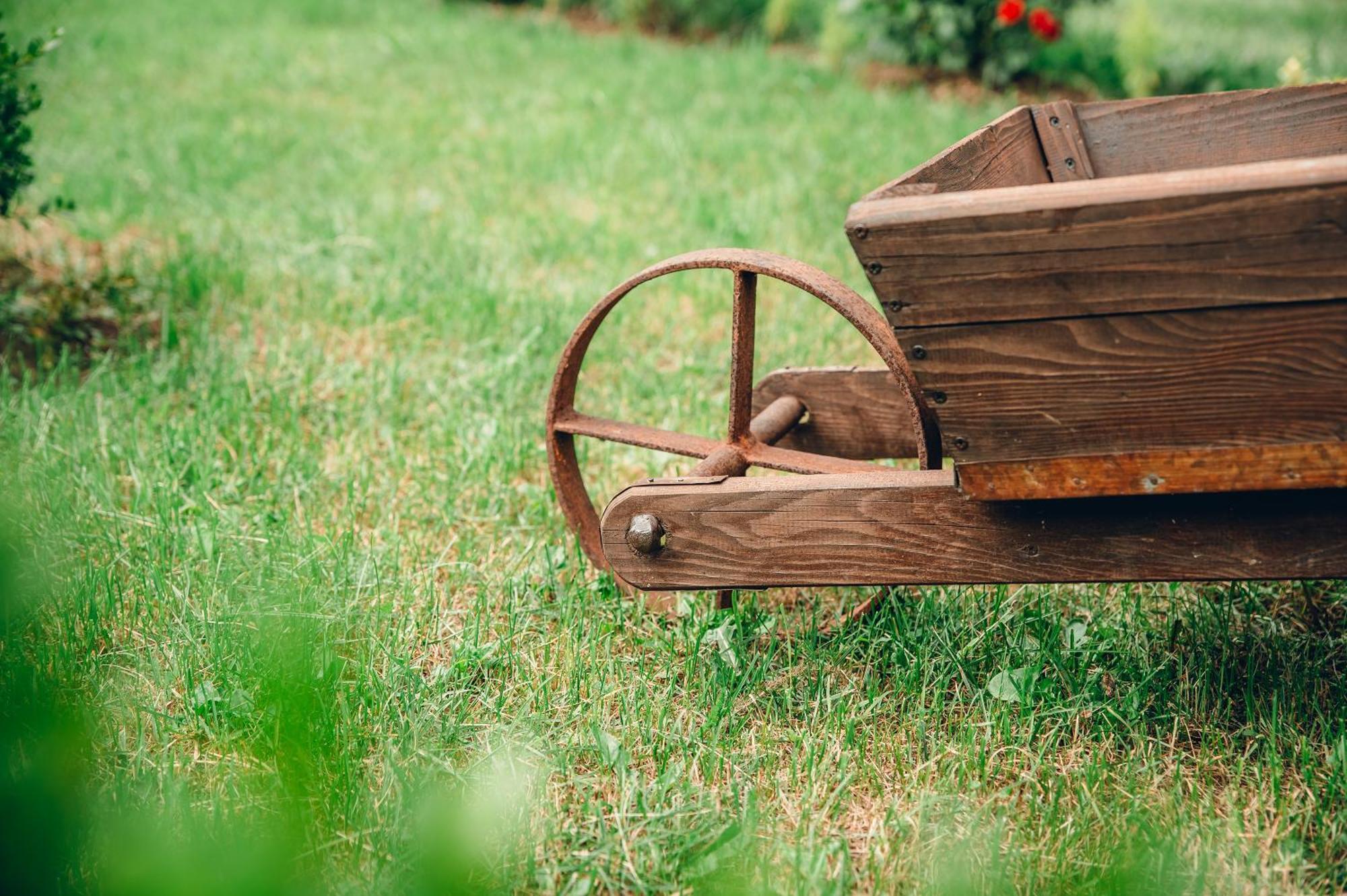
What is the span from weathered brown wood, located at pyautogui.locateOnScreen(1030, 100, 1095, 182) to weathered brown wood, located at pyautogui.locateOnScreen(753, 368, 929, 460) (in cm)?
54

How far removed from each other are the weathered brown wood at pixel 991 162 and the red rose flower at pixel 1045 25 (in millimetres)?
4478

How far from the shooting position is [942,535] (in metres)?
1.66

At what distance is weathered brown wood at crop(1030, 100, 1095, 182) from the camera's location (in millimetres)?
1978

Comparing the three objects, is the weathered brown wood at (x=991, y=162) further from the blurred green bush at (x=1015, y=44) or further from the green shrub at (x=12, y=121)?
the blurred green bush at (x=1015, y=44)

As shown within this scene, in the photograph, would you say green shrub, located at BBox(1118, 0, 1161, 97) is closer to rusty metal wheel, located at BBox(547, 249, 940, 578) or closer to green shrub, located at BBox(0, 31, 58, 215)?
rusty metal wheel, located at BBox(547, 249, 940, 578)

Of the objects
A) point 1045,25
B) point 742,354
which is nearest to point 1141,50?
point 1045,25

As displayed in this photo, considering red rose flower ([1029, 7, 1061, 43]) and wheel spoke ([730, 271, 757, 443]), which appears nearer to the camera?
wheel spoke ([730, 271, 757, 443])

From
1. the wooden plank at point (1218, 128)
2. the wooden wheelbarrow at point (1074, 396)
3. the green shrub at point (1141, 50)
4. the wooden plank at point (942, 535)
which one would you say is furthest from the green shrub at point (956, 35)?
the wooden plank at point (942, 535)

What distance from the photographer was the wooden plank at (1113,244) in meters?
1.28

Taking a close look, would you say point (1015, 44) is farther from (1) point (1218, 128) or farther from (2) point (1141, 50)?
(1) point (1218, 128)

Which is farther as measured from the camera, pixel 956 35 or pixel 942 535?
pixel 956 35

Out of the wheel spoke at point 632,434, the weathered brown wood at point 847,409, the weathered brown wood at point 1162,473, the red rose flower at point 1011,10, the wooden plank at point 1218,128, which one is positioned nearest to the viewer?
the weathered brown wood at point 1162,473

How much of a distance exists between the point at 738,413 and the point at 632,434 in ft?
0.85

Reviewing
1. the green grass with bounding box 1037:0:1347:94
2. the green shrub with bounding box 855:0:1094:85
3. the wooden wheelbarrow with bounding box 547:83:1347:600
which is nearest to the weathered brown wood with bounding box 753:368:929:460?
the wooden wheelbarrow with bounding box 547:83:1347:600
